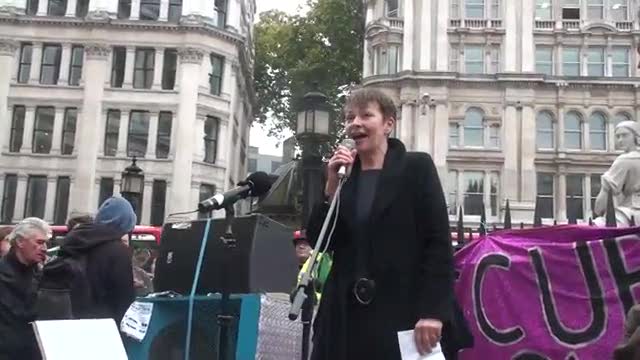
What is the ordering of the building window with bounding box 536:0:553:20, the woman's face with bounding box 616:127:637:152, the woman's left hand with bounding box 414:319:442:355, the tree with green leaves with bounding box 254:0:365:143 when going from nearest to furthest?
the woman's left hand with bounding box 414:319:442:355 → the woman's face with bounding box 616:127:637:152 → the building window with bounding box 536:0:553:20 → the tree with green leaves with bounding box 254:0:365:143

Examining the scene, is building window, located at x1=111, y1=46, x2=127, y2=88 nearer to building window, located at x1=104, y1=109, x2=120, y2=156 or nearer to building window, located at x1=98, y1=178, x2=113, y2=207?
building window, located at x1=104, y1=109, x2=120, y2=156

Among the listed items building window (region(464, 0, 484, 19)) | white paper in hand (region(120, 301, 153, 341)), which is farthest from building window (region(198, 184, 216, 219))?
white paper in hand (region(120, 301, 153, 341))

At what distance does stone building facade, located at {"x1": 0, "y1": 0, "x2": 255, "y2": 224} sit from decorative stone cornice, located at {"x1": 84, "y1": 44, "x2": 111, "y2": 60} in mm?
55

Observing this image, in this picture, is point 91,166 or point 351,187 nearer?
point 351,187

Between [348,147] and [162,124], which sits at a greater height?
[162,124]

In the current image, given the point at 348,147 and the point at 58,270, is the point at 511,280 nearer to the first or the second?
the point at 348,147

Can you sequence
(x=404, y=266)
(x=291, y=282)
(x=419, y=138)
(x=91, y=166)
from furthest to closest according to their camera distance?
Result: (x=419, y=138), (x=91, y=166), (x=291, y=282), (x=404, y=266)

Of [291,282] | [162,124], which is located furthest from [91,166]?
[291,282]

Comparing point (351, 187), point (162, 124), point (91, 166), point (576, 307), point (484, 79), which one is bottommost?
point (576, 307)

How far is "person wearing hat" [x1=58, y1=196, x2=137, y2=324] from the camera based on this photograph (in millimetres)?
5668

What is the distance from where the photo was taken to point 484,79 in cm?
3919

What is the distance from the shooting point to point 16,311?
Answer: 5488mm

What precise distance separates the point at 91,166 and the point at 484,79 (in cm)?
2163

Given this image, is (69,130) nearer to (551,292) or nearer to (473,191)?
(473,191)
